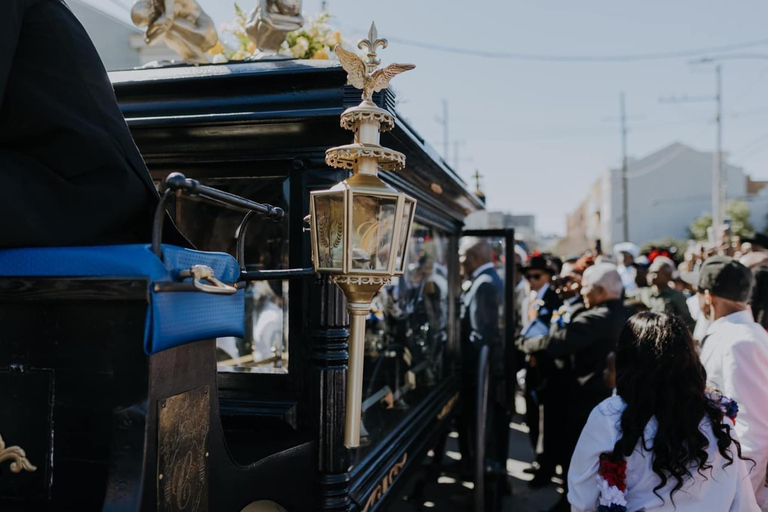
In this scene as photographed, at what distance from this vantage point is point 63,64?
135cm

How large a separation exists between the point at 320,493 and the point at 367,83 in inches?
51.7

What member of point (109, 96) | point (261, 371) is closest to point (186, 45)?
point (109, 96)

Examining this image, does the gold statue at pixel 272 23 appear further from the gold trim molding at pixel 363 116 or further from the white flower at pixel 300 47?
the gold trim molding at pixel 363 116

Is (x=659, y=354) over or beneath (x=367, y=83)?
beneath

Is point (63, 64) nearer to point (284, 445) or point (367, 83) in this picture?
point (367, 83)

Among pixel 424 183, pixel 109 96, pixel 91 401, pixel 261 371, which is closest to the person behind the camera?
pixel 91 401

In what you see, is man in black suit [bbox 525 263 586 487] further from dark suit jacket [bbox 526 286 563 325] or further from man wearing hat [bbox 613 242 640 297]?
man wearing hat [bbox 613 242 640 297]

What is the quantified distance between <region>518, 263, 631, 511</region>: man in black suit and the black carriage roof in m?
2.44

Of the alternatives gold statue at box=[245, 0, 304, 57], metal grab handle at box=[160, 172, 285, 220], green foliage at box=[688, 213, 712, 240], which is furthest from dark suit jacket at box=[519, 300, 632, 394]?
green foliage at box=[688, 213, 712, 240]

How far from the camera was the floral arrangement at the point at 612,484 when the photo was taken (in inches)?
79.6

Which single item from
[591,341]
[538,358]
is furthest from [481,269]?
[591,341]

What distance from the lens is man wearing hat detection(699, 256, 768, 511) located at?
100 inches

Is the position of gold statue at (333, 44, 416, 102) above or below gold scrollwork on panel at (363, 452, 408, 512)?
above

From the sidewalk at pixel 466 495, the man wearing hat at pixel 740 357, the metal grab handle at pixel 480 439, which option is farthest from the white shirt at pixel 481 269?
the man wearing hat at pixel 740 357
